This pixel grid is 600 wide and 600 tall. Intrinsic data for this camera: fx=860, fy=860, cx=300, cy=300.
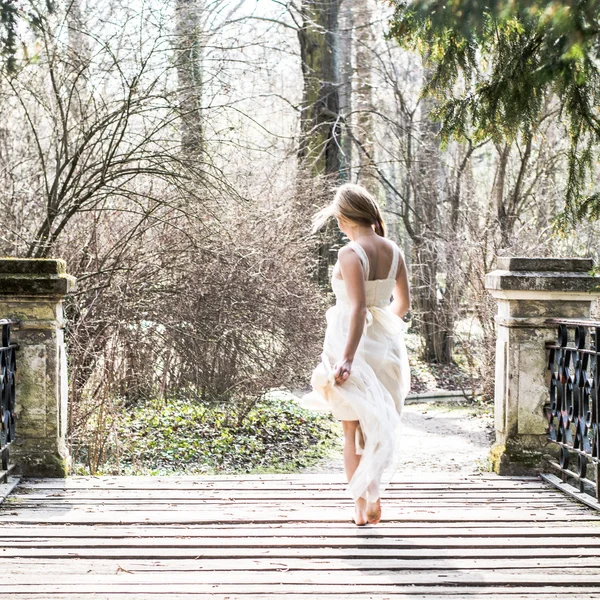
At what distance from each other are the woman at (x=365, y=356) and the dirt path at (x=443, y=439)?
12.6 ft

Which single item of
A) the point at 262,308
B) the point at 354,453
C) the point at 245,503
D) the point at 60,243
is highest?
the point at 60,243

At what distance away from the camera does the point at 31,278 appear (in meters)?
5.66

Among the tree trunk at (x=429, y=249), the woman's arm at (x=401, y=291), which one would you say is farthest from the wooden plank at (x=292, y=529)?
the tree trunk at (x=429, y=249)

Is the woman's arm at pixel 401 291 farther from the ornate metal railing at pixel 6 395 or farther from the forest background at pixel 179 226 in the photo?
the ornate metal railing at pixel 6 395

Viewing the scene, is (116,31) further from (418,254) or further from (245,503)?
(418,254)

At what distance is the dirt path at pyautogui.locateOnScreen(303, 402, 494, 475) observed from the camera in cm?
977

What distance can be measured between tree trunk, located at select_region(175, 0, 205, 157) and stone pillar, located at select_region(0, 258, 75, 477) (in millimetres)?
3097

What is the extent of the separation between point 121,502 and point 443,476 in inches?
86.5

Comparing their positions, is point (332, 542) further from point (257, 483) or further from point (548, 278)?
point (548, 278)

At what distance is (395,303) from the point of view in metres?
5.00

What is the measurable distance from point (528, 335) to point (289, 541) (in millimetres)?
2473

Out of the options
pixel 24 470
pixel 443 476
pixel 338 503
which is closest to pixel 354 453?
pixel 338 503

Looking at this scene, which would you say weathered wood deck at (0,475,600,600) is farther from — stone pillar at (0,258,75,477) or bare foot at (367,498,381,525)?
stone pillar at (0,258,75,477)

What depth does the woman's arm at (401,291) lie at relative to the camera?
4.88 meters
